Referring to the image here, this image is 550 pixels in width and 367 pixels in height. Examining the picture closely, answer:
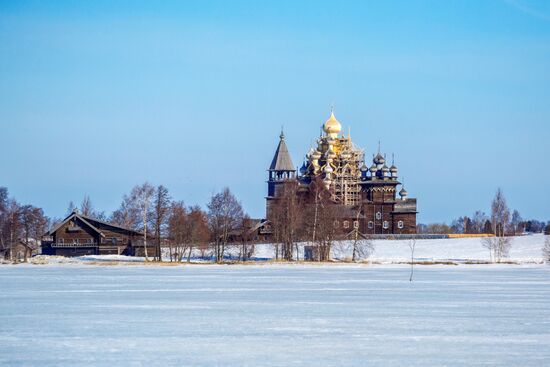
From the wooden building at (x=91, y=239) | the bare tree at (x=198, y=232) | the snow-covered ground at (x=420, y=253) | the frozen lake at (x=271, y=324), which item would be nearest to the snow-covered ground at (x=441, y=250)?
the snow-covered ground at (x=420, y=253)

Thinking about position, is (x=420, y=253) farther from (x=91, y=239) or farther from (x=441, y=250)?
(x=91, y=239)

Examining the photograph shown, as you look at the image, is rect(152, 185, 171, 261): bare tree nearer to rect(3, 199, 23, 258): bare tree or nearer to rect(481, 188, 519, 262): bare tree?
rect(3, 199, 23, 258): bare tree

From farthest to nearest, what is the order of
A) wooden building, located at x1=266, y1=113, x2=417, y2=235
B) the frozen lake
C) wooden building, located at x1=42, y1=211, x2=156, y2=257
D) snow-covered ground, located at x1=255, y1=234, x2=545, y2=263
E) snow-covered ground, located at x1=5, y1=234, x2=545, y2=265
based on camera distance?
1. wooden building, located at x1=266, y1=113, x2=417, y2=235
2. wooden building, located at x1=42, y1=211, x2=156, y2=257
3. snow-covered ground, located at x1=255, y1=234, x2=545, y2=263
4. snow-covered ground, located at x1=5, y1=234, x2=545, y2=265
5. the frozen lake

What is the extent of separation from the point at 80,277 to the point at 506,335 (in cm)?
2121

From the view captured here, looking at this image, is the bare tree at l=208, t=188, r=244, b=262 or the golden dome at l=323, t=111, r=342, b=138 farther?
the golden dome at l=323, t=111, r=342, b=138

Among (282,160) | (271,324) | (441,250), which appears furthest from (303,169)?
(271,324)

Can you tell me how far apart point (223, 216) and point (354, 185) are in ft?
83.2

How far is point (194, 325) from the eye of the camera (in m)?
18.4

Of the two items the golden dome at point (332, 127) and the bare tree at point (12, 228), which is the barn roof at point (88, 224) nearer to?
the bare tree at point (12, 228)

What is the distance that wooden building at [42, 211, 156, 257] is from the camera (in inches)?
2606

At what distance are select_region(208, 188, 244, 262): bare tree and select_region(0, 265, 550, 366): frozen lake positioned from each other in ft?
88.4

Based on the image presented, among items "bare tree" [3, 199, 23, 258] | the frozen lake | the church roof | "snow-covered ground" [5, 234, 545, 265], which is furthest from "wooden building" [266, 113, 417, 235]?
the frozen lake

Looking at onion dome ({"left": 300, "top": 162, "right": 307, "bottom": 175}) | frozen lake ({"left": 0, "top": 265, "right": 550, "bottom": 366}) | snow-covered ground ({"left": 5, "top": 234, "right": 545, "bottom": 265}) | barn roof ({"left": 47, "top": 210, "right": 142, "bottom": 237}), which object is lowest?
frozen lake ({"left": 0, "top": 265, "right": 550, "bottom": 366})

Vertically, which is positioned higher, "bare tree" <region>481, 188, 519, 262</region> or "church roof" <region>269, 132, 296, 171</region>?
"church roof" <region>269, 132, 296, 171</region>
